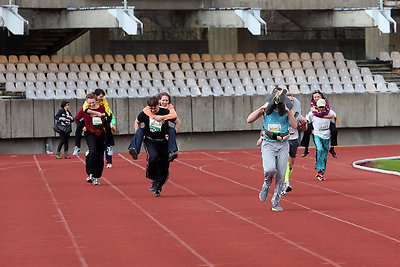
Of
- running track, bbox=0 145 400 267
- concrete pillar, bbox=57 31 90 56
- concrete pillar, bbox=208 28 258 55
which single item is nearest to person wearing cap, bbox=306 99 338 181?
running track, bbox=0 145 400 267

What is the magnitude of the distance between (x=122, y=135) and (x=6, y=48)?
1027 cm

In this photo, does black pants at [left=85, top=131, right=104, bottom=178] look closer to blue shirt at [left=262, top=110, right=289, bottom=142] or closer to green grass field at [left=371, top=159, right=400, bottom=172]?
blue shirt at [left=262, top=110, right=289, bottom=142]

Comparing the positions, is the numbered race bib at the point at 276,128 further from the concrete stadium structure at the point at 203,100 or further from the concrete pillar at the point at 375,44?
the concrete pillar at the point at 375,44

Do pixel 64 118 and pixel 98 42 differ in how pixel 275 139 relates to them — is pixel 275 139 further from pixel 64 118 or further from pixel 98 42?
pixel 98 42

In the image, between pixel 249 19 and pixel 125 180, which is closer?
pixel 125 180

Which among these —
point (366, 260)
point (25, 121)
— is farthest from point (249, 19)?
point (366, 260)

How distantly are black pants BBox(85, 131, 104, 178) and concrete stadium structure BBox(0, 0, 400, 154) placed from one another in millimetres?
12035

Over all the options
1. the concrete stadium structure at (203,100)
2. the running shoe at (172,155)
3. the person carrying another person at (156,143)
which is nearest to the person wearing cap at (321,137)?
the person carrying another person at (156,143)

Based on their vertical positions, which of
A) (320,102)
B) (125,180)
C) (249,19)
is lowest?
(125,180)

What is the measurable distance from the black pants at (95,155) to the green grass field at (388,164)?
7.13 m

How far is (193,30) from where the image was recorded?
177ft

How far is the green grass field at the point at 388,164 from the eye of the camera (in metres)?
22.4

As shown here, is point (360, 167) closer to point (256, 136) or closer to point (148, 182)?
point (148, 182)

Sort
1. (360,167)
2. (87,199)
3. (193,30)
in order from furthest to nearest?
(193,30) < (360,167) < (87,199)
